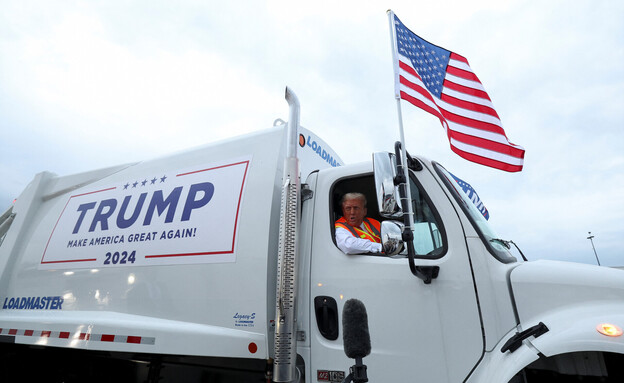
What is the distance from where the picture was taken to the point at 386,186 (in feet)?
6.81

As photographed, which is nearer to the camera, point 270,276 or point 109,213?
point 270,276

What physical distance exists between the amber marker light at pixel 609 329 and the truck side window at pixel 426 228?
0.84 meters

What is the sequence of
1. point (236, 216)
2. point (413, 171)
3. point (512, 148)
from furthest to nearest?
point (512, 148)
point (236, 216)
point (413, 171)

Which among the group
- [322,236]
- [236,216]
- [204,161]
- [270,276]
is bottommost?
[270,276]

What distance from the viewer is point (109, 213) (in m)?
3.68

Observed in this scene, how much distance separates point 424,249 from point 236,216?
147 centimetres

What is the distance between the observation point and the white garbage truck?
1.98m


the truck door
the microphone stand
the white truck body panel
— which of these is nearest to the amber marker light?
the truck door

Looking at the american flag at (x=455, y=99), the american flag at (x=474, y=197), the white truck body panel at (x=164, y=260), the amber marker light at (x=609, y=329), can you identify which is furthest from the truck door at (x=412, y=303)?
the american flag at (x=474, y=197)

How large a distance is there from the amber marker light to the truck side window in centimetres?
84

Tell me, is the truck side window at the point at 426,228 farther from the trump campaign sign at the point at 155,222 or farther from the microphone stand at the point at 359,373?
the trump campaign sign at the point at 155,222

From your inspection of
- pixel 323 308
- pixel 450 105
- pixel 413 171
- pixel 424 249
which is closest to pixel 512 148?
pixel 450 105

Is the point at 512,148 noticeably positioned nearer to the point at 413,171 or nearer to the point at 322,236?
the point at 413,171

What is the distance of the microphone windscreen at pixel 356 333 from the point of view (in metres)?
1.71
